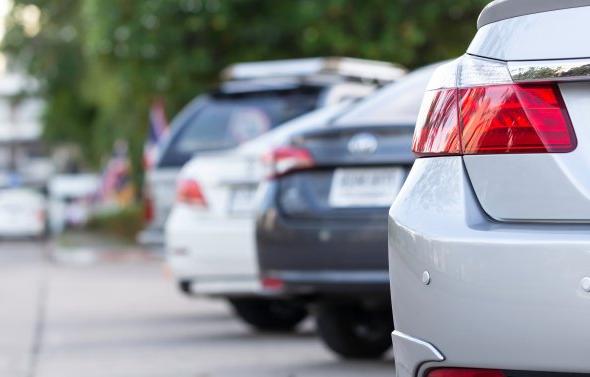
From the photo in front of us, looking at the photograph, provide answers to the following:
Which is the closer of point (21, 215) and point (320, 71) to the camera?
point (320, 71)

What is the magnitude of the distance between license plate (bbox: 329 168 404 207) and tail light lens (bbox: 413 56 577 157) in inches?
122

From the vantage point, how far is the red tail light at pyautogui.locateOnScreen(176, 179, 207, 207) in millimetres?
9234

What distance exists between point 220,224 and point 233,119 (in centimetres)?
228

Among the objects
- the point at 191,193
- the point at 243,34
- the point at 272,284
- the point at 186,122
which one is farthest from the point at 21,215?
the point at 272,284

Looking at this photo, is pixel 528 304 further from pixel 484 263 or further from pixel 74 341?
pixel 74 341

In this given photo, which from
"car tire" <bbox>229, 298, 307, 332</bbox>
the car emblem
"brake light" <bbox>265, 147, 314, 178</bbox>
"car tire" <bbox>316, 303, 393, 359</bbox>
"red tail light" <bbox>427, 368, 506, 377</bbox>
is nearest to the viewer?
"red tail light" <bbox>427, 368, 506, 377</bbox>

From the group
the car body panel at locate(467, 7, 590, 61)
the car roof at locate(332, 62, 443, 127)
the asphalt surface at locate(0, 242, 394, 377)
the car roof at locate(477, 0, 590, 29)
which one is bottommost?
the asphalt surface at locate(0, 242, 394, 377)

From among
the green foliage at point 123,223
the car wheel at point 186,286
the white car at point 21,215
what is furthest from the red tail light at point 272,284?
the white car at point 21,215

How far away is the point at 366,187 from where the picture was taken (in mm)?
7020

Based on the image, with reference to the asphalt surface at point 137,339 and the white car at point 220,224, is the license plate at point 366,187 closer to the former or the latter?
the asphalt surface at point 137,339

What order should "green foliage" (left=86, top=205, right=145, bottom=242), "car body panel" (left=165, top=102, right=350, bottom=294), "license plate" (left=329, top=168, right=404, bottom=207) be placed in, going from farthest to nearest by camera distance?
"green foliage" (left=86, top=205, right=145, bottom=242) < "car body panel" (left=165, top=102, right=350, bottom=294) < "license plate" (left=329, top=168, right=404, bottom=207)

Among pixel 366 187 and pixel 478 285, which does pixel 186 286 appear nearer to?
pixel 366 187

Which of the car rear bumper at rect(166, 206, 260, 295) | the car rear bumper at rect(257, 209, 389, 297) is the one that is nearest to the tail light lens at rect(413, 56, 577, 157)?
the car rear bumper at rect(257, 209, 389, 297)

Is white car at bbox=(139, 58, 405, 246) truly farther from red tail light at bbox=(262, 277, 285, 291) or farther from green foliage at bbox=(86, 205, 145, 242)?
green foliage at bbox=(86, 205, 145, 242)
